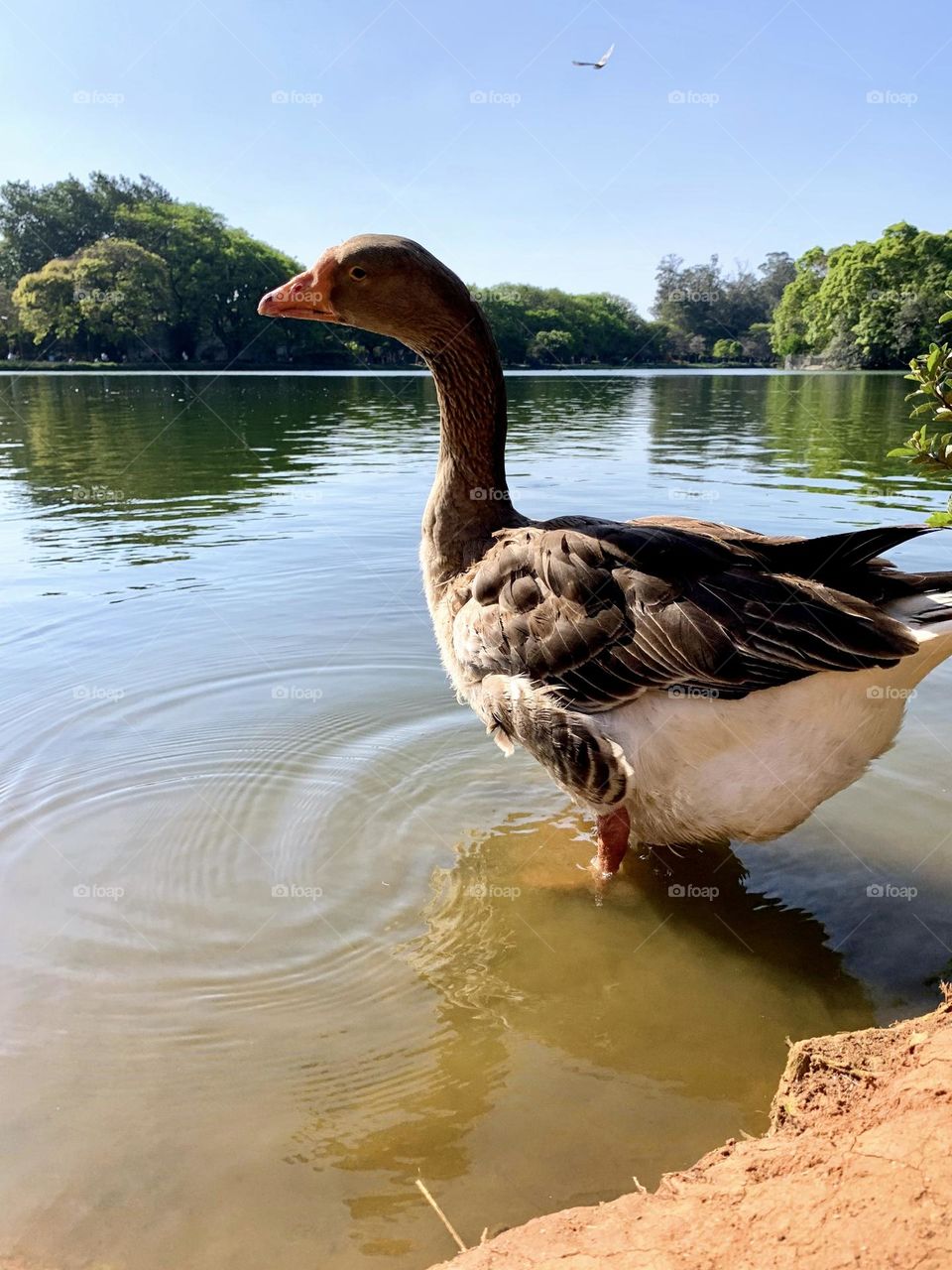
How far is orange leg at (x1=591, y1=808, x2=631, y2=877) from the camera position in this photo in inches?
166

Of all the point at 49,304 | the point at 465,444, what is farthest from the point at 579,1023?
the point at 49,304

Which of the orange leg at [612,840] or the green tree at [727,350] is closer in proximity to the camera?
the orange leg at [612,840]

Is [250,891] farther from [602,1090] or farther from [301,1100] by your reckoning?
[602,1090]

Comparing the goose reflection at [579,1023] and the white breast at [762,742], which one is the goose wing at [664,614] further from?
the goose reflection at [579,1023]

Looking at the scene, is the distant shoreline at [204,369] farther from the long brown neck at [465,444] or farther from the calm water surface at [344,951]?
the long brown neck at [465,444]

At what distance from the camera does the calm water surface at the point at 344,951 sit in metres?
2.64

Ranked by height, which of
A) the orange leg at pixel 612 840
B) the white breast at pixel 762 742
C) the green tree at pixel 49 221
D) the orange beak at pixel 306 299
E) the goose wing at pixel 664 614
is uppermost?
the green tree at pixel 49 221

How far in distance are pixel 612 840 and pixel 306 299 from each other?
3.31 m

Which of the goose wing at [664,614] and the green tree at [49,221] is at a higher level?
the green tree at [49,221]

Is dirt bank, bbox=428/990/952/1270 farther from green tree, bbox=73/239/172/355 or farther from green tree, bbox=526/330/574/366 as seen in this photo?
green tree, bbox=526/330/574/366

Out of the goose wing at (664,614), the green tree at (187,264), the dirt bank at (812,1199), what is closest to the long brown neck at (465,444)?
the goose wing at (664,614)

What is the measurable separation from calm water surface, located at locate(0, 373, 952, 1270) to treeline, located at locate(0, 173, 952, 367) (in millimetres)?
84135

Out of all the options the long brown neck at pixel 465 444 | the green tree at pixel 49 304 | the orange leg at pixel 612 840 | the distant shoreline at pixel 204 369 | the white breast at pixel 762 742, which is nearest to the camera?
the white breast at pixel 762 742

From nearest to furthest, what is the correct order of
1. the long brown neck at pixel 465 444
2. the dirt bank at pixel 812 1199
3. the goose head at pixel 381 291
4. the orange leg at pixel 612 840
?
the dirt bank at pixel 812 1199, the orange leg at pixel 612 840, the goose head at pixel 381 291, the long brown neck at pixel 465 444
